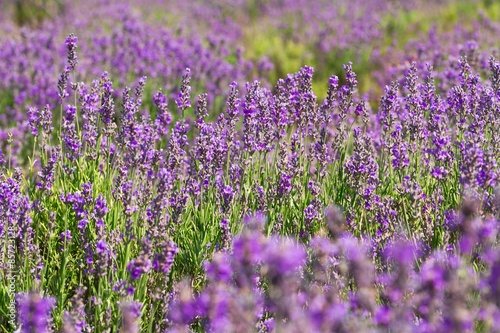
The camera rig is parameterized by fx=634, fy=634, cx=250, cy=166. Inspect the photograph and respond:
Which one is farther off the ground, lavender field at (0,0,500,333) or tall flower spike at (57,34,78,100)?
tall flower spike at (57,34,78,100)

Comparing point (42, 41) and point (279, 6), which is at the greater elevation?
point (279, 6)

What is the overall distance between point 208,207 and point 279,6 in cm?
1072

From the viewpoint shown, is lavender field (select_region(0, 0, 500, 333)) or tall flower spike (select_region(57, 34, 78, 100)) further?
tall flower spike (select_region(57, 34, 78, 100))

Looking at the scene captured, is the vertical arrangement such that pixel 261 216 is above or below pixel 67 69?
below

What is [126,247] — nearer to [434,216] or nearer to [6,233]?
[6,233]

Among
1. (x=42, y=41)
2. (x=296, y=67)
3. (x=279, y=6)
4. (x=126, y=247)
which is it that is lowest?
(x=126, y=247)

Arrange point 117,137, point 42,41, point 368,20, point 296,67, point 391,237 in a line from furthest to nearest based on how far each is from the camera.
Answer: point 368,20, point 296,67, point 42,41, point 117,137, point 391,237

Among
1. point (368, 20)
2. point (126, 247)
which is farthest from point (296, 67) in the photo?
point (126, 247)

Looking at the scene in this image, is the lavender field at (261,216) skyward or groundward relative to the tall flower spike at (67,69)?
groundward

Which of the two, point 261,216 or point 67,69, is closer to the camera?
point 261,216

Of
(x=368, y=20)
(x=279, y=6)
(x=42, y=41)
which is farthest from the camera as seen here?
(x=279, y=6)

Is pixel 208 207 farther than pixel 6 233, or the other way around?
pixel 208 207

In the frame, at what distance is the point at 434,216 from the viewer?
124 inches

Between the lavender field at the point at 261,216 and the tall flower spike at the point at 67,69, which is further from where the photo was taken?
the tall flower spike at the point at 67,69
